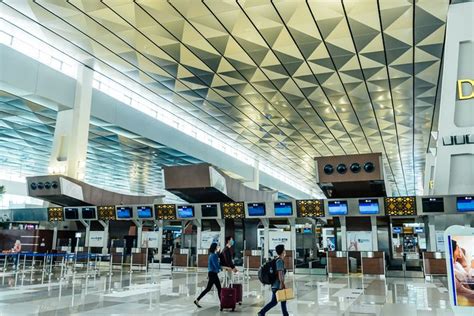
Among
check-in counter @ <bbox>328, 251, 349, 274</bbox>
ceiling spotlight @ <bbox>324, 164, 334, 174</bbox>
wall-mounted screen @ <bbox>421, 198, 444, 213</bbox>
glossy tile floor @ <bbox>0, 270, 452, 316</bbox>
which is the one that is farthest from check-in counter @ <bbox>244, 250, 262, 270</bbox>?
wall-mounted screen @ <bbox>421, 198, 444, 213</bbox>

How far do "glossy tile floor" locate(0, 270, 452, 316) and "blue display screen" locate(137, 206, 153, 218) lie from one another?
7791 mm

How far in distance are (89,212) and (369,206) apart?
14.0m

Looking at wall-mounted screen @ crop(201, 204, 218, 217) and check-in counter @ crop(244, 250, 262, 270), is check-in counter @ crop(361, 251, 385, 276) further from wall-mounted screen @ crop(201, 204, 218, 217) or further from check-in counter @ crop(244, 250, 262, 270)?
wall-mounted screen @ crop(201, 204, 218, 217)

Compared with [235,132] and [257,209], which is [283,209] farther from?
[235,132]

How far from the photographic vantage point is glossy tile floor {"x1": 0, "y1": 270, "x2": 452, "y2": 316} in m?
7.34

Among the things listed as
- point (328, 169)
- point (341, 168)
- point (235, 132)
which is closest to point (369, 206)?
point (341, 168)

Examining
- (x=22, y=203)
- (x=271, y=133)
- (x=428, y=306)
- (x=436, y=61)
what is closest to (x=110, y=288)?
(x=428, y=306)

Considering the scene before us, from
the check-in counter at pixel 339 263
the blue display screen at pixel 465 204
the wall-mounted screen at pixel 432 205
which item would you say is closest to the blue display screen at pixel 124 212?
the check-in counter at pixel 339 263

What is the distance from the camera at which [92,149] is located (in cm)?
2914

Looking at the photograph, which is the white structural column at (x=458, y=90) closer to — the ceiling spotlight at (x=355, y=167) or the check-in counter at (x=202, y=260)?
the ceiling spotlight at (x=355, y=167)

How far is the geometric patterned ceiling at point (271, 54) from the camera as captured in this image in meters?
13.3

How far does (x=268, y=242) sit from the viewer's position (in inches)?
712

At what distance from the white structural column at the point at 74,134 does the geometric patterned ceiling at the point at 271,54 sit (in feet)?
4.03

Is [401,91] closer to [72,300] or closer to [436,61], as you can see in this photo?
[436,61]
